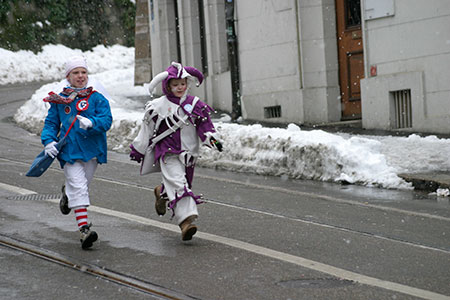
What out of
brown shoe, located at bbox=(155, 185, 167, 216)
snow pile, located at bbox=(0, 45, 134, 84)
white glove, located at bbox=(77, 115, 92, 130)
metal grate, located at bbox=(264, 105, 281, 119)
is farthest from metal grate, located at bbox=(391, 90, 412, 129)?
snow pile, located at bbox=(0, 45, 134, 84)

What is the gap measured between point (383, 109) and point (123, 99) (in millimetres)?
11206

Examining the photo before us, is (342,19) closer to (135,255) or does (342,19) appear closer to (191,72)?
(191,72)

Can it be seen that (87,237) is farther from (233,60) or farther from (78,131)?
(233,60)

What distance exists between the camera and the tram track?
5836 millimetres

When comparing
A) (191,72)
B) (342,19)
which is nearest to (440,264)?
(191,72)

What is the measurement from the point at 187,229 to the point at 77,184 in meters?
1.01

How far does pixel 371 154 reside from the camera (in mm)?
12344

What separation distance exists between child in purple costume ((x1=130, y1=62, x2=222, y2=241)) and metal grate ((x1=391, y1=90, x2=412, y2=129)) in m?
8.97

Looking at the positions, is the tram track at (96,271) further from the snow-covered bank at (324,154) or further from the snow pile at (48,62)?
the snow pile at (48,62)

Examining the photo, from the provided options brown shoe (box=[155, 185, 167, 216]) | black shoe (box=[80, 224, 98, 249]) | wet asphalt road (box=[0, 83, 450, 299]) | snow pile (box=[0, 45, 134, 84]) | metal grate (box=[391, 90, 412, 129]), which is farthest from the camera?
snow pile (box=[0, 45, 134, 84])

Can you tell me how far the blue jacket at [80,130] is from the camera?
7531mm

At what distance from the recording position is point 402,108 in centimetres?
1630

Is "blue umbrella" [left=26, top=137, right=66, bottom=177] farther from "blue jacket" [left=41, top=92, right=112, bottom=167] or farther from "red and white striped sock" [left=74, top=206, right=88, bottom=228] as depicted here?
"red and white striped sock" [left=74, top=206, right=88, bottom=228]

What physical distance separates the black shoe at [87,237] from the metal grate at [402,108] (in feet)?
32.9
